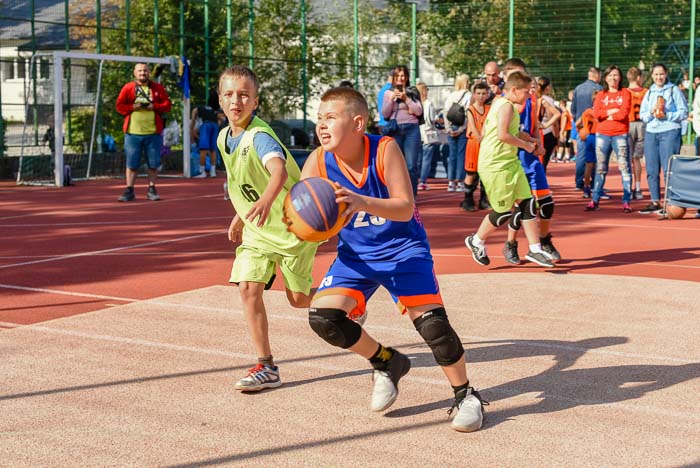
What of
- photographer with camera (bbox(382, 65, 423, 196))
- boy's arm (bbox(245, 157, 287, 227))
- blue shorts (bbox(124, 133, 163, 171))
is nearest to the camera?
boy's arm (bbox(245, 157, 287, 227))

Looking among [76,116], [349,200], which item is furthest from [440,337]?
[76,116]

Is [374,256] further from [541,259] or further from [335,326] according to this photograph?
[541,259]

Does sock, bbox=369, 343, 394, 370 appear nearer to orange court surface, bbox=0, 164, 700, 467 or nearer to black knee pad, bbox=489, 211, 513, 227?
orange court surface, bbox=0, 164, 700, 467

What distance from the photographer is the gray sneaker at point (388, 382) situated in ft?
16.8

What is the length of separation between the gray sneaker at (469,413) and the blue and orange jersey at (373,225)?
737mm

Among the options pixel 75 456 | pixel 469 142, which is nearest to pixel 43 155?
pixel 469 142

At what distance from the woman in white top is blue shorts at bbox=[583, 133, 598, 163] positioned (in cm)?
197

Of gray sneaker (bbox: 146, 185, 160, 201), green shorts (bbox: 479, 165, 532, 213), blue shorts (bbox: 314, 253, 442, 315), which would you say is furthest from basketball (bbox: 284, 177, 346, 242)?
gray sneaker (bbox: 146, 185, 160, 201)

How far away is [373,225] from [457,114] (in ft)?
39.4

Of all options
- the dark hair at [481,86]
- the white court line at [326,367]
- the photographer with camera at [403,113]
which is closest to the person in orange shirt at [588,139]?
the dark hair at [481,86]

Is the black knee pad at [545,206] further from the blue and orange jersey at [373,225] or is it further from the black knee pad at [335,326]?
the black knee pad at [335,326]

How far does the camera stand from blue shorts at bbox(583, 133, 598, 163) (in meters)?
16.7

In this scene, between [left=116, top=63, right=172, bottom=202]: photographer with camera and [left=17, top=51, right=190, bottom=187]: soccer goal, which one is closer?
[left=116, top=63, right=172, bottom=202]: photographer with camera

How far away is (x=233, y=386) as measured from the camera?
5656 mm
